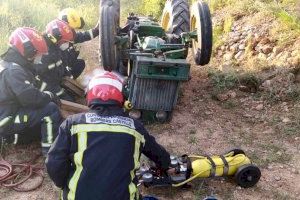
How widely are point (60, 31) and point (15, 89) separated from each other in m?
1.50

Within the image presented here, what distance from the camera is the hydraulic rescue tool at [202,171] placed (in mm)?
4406

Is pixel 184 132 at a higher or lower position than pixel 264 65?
lower

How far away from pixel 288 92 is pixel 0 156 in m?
3.95

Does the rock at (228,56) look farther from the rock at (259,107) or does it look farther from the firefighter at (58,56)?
the firefighter at (58,56)

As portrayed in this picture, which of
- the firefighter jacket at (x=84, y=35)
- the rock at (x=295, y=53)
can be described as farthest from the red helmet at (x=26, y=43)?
the rock at (x=295, y=53)

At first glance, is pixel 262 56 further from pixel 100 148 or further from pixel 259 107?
pixel 100 148

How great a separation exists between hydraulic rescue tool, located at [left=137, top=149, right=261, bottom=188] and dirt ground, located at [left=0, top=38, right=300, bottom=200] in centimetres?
16

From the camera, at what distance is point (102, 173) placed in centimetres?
321

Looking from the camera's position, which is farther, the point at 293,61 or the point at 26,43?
the point at 293,61

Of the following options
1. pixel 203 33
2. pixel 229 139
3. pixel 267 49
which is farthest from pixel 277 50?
pixel 229 139

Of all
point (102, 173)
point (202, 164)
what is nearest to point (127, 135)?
point (102, 173)

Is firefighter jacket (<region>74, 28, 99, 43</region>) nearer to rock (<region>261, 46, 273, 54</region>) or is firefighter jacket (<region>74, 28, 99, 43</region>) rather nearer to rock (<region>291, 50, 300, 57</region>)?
rock (<region>261, 46, 273, 54</region>)

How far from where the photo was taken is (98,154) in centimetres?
319

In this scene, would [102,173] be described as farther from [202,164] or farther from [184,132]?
[184,132]
